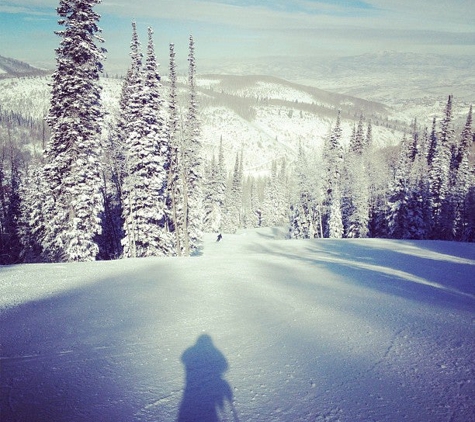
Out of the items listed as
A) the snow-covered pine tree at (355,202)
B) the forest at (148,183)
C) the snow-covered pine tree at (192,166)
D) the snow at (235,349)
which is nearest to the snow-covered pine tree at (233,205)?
the forest at (148,183)

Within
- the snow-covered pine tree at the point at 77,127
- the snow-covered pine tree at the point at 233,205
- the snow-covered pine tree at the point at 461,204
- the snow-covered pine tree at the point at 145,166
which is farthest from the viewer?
the snow-covered pine tree at the point at 233,205

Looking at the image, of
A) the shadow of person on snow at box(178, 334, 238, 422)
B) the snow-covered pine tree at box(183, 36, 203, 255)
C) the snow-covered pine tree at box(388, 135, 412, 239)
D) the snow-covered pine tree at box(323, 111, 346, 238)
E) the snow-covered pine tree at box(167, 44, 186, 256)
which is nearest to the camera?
the shadow of person on snow at box(178, 334, 238, 422)

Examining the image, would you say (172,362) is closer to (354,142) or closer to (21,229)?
(21,229)

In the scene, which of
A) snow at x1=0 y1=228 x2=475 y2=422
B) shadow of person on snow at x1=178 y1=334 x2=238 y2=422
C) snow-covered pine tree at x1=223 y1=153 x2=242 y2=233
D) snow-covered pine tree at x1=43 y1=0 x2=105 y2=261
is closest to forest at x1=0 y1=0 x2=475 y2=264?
snow-covered pine tree at x1=43 y1=0 x2=105 y2=261

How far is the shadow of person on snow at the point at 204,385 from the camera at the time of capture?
434cm

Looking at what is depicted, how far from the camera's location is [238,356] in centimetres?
591

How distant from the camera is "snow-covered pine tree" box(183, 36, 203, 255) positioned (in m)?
26.2

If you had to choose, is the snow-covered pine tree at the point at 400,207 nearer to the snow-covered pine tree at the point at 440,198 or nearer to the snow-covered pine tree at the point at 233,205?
the snow-covered pine tree at the point at 440,198

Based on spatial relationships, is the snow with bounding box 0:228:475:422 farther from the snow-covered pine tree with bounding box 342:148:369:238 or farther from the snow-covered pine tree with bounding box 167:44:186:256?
the snow-covered pine tree with bounding box 342:148:369:238

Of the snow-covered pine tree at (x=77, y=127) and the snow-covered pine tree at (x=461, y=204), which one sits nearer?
the snow-covered pine tree at (x=77, y=127)

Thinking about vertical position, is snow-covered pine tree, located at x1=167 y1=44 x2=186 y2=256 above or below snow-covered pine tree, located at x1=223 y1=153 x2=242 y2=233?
above

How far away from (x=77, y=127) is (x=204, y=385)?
59.1ft

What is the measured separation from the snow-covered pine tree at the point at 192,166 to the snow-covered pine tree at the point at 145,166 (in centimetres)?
263

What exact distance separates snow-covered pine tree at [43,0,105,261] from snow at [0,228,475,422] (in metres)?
7.63
